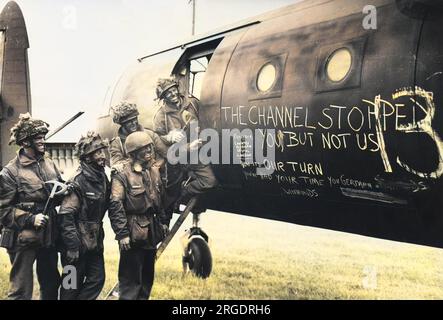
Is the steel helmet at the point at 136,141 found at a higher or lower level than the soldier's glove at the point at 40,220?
higher

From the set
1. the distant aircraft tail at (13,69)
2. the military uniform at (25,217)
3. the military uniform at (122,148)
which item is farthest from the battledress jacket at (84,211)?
the distant aircraft tail at (13,69)

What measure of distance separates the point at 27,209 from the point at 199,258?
7.73 ft

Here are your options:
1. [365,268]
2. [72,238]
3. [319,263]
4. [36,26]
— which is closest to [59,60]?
[36,26]

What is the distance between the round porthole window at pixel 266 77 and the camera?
230 inches

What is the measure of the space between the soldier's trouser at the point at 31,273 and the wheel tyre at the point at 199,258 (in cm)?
180

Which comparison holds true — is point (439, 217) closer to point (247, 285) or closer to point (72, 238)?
point (247, 285)

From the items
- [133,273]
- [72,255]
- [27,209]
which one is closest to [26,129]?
[27,209]

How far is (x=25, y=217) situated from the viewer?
609 centimetres

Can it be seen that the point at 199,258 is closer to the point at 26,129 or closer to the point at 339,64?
the point at 26,129

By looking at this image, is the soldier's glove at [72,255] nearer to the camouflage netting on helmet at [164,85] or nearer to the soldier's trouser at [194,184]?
the soldier's trouser at [194,184]

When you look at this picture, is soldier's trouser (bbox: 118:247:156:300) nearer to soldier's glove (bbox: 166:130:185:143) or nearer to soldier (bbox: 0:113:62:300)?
soldier (bbox: 0:113:62:300)

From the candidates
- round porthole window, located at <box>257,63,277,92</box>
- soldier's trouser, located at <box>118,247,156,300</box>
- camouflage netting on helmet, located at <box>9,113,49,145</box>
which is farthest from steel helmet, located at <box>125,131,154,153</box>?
round porthole window, located at <box>257,63,277,92</box>

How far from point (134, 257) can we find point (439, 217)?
364 centimetres

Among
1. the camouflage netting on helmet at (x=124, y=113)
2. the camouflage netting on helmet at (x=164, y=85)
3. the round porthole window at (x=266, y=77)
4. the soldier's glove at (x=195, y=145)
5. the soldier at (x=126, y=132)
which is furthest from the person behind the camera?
the camouflage netting on helmet at (x=164, y=85)
